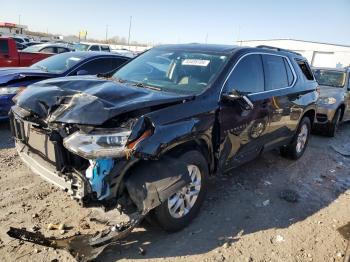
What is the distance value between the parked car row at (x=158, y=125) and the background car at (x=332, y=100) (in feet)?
11.7

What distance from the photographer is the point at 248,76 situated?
4.56 meters

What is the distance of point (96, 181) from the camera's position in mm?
3016

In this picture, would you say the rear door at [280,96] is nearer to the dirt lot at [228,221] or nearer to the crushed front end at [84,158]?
the dirt lot at [228,221]

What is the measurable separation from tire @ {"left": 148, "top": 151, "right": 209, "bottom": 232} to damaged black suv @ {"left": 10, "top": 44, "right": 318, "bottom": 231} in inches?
0.5

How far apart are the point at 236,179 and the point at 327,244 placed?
172cm

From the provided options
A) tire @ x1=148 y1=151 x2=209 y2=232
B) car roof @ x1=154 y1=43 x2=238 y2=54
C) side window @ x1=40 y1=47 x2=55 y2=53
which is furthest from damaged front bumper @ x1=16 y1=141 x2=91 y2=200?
side window @ x1=40 y1=47 x2=55 y2=53

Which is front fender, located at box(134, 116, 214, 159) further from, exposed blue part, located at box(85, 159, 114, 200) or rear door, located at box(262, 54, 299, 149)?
rear door, located at box(262, 54, 299, 149)

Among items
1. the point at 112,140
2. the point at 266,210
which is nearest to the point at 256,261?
the point at 266,210

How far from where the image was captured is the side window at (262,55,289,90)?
5012 millimetres

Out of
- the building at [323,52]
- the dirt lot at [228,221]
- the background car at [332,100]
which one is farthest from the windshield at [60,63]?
the building at [323,52]

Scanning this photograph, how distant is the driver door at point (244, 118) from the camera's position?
4.13 metres

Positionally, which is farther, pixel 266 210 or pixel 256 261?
pixel 266 210

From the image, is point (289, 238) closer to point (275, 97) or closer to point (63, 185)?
point (275, 97)

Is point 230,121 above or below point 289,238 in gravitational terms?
above
